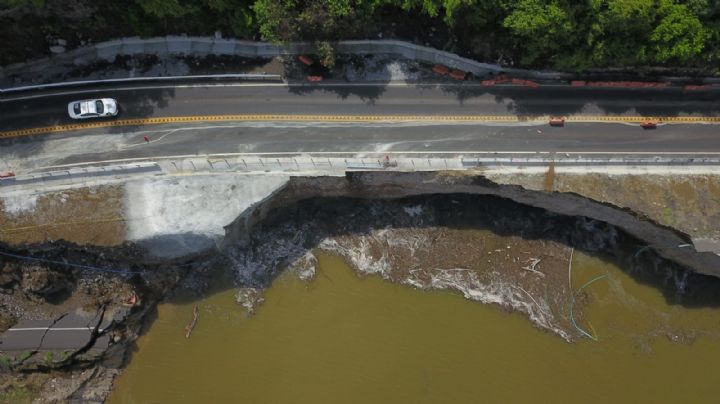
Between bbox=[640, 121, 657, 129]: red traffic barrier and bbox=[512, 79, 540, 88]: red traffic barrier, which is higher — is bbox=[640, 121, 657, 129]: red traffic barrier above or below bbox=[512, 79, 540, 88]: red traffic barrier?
below

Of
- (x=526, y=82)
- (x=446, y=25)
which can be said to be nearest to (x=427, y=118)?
(x=446, y=25)

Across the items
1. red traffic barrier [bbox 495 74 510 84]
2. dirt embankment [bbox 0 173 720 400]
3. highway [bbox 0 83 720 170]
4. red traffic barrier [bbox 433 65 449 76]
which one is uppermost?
red traffic barrier [bbox 433 65 449 76]

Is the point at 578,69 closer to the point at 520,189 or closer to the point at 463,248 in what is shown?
the point at 520,189

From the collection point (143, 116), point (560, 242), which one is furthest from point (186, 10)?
point (560, 242)

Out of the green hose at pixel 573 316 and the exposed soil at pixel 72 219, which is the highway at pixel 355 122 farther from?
the green hose at pixel 573 316

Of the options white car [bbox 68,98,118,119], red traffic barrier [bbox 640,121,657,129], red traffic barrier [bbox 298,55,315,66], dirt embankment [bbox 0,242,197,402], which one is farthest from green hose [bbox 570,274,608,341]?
white car [bbox 68,98,118,119]

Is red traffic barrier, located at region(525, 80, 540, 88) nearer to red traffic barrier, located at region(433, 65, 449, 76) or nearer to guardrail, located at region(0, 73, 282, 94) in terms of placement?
red traffic barrier, located at region(433, 65, 449, 76)
